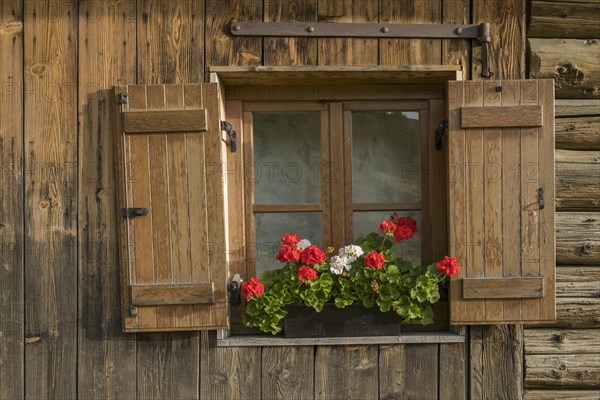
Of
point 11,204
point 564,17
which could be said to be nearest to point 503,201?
point 564,17

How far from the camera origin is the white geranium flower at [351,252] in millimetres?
3285

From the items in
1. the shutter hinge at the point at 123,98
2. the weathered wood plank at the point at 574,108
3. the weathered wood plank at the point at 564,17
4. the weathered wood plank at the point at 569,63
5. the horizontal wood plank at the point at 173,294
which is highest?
the weathered wood plank at the point at 564,17

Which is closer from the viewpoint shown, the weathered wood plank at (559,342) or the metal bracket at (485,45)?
the metal bracket at (485,45)

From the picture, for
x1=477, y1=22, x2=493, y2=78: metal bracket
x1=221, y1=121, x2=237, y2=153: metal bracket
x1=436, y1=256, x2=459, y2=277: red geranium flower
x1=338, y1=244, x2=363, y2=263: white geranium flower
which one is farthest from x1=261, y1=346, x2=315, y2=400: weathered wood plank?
x1=477, y1=22, x2=493, y2=78: metal bracket

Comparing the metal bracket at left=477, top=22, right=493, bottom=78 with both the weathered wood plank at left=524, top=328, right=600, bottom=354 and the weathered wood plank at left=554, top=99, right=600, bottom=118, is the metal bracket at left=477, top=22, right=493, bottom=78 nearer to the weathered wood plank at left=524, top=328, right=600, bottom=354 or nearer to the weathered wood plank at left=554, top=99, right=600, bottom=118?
the weathered wood plank at left=554, top=99, right=600, bottom=118

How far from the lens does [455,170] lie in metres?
3.28

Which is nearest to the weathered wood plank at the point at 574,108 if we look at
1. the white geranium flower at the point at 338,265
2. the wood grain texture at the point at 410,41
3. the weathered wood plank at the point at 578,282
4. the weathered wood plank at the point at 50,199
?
the wood grain texture at the point at 410,41

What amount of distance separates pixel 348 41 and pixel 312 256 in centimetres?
105

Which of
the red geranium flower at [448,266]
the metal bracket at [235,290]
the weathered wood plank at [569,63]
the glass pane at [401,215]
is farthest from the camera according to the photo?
the glass pane at [401,215]

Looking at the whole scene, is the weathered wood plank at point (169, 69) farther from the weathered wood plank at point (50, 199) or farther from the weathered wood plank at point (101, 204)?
the weathered wood plank at point (50, 199)

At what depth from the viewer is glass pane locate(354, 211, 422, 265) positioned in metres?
3.54

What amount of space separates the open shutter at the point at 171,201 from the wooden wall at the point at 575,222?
1.62 m

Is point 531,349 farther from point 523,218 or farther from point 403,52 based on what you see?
point 403,52

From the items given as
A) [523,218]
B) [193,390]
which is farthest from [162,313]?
[523,218]
